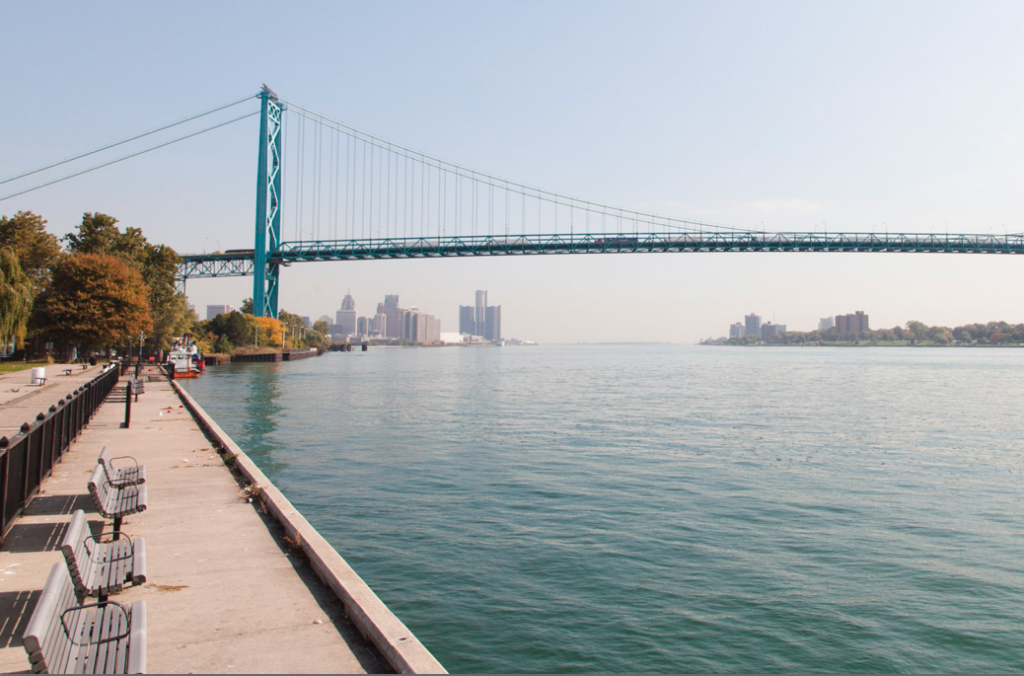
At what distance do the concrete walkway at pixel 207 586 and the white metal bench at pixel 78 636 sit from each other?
0.65 m

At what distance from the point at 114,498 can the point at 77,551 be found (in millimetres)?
4156

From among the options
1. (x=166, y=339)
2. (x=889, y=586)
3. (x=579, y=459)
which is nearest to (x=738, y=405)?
(x=579, y=459)

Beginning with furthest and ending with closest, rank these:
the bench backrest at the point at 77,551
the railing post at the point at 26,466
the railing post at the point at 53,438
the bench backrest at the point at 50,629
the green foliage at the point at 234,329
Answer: the green foliage at the point at 234,329, the railing post at the point at 53,438, the railing post at the point at 26,466, the bench backrest at the point at 77,551, the bench backrest at the point at 50,629

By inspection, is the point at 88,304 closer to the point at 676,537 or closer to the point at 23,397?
the point at 23,397

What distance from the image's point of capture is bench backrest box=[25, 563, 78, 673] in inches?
157

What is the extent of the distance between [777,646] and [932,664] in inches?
67.3

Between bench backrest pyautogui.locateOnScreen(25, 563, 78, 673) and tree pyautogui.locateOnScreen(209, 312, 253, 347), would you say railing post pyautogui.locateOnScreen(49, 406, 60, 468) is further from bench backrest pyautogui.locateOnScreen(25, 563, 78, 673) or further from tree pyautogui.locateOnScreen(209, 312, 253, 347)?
tree pyautogui.locateOnScreen(209, 312, 253, 347)

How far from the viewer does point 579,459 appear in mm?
21203

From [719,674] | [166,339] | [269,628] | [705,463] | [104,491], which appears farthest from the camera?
[166,339]

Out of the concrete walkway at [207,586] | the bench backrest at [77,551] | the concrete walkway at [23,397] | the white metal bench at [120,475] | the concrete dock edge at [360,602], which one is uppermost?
the bench backrest at [77,551]

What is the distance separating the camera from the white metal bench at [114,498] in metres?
8.67

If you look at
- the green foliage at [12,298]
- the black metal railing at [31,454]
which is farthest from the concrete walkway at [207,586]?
the green foliage at [12,298]

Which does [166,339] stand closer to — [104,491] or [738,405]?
[738,405]

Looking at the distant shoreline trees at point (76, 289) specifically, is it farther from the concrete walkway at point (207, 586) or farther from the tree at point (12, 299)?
the concrete walkway at point (207, 586)
